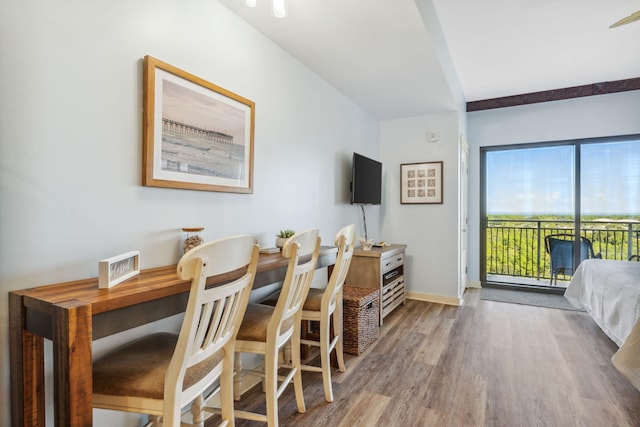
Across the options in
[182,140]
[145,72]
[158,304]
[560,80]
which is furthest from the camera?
[560,80]

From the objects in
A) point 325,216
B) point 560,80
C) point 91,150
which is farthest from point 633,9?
point 91,150

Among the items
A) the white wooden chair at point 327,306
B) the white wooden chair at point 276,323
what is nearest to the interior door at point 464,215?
the white wooden chair at point 327,306

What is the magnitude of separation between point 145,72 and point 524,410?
2707 millimetres

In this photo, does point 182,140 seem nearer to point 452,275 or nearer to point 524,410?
point 524,410

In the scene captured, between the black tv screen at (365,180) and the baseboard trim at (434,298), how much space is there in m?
1.36

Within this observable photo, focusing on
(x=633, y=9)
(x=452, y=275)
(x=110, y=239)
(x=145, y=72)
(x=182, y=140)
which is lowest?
(x=452, y=275)

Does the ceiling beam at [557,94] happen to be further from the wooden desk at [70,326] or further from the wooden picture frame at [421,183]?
the wooden desk at [70,326]

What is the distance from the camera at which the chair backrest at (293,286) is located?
155cm

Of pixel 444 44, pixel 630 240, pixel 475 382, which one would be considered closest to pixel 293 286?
pixel 475 382

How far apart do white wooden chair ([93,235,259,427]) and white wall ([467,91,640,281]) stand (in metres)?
4.56

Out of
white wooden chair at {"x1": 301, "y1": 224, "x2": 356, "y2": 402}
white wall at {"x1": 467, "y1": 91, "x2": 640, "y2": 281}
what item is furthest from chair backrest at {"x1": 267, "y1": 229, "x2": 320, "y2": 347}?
white wall at {"x1": 467, "y1": 91, "x2": 640, "y2": 281}

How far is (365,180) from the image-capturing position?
3.67m

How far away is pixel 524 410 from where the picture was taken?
74.8 inches

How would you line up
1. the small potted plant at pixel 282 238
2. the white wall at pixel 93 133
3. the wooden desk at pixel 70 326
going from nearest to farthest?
the wooden desk at pixel 70 326 → the white wall at pixel 93 133 → the small potted plant at pixel 282 238
